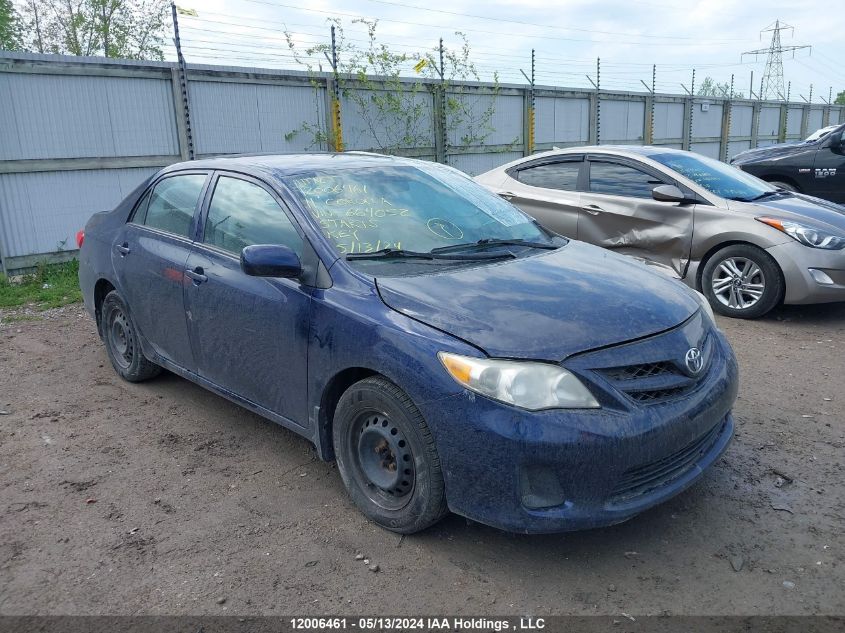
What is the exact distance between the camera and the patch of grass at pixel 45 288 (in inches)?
302

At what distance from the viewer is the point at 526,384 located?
8.76 feet

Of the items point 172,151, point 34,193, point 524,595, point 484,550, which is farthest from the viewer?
point 172,151

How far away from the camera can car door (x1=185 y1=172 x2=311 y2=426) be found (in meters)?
3.42

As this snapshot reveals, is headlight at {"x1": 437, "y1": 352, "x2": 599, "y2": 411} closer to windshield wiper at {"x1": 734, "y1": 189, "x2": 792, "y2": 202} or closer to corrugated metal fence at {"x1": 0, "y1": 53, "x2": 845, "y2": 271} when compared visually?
windshield wiper at {"x1": 734, "y1": 189, "x2": 792, "y2": 202}

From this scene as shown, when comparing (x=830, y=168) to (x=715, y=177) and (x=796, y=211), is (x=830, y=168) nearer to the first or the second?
(x=715, y=177)

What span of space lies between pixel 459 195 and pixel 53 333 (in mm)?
4508

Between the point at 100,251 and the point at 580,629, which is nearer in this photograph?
the point at 580,629

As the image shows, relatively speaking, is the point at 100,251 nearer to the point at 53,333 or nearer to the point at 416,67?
the point at 53,333

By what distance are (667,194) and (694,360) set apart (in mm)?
3955

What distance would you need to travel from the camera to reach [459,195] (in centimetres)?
411

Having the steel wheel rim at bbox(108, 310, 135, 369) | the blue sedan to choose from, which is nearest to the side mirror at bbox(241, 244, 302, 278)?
the blue sedan

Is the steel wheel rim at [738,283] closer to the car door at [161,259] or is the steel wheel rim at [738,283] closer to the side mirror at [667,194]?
the side mirror at [667,194]

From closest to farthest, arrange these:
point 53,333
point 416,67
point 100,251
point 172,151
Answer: point 100,251, point 53,333, point 172,151, point 416,67

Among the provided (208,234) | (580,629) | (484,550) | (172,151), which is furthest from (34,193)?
(580,629)
